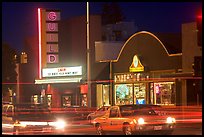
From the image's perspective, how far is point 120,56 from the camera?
47750mm

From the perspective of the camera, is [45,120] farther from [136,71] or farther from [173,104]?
[136,71]

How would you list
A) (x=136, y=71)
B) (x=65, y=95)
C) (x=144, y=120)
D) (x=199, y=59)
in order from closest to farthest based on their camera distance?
(x=199, y=59)
(x=144, y=120)
(x=136, y=71)
(x=65, y=95)

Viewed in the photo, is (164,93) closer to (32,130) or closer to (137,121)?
Answer: (137,121)

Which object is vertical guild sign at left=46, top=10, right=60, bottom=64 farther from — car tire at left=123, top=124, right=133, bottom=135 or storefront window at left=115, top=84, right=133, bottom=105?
car tire at left=123, top=124, right=133, bottom=135

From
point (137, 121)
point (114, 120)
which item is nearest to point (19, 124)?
point (114, 120)

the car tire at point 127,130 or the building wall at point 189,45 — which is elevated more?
the building wall at point 189,45

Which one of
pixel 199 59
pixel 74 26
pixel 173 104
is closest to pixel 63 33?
pixel 74 26

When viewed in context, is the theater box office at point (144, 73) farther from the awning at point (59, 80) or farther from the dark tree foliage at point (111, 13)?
the dark tree foliage at point (111, 13)

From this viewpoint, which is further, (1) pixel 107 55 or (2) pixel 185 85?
(1) pixel 107 55

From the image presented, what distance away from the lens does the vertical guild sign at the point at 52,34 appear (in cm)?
5241

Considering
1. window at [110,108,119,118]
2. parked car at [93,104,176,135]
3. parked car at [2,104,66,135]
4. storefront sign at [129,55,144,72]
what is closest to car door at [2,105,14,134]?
parked car at [2,104,66,135]

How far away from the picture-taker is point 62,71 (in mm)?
51594

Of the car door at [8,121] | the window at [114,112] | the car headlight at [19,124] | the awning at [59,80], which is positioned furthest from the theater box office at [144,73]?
the car headlight at [19,124]

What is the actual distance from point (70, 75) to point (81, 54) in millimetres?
2684
